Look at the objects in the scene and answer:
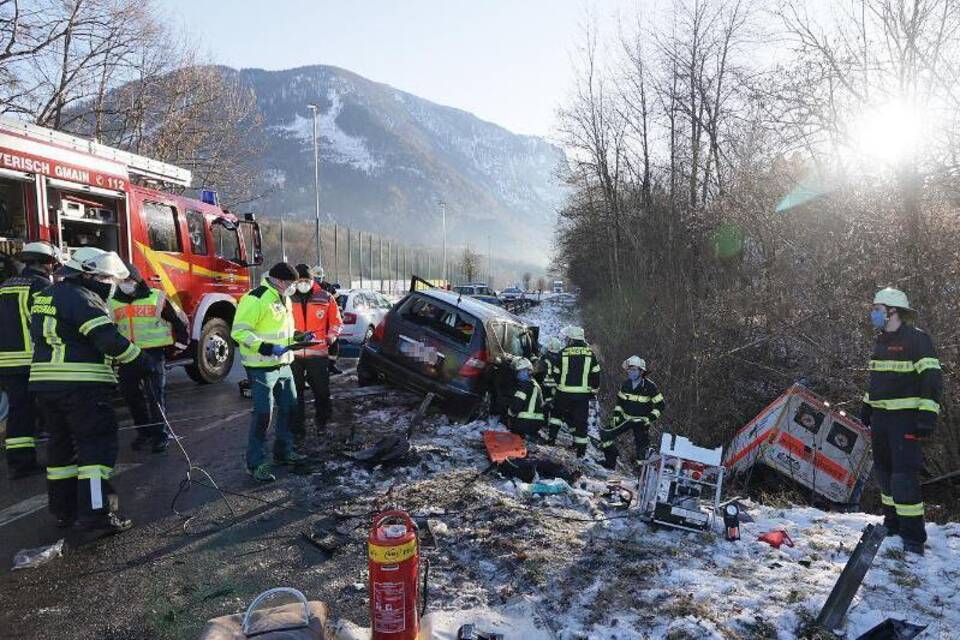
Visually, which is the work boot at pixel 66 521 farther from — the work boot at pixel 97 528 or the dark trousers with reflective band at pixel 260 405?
the dark trousers with reflective band at pixel 260 405

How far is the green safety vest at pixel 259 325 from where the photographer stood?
16.8 feet

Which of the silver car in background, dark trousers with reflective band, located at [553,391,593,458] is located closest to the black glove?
dark trousers with reflective band, located at [553,391,593,458]

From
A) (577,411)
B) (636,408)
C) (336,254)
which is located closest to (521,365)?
(577,411)

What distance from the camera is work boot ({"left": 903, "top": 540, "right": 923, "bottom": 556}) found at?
442 centimetres

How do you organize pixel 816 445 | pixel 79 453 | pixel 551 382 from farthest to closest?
1. pixel 551 382
2. pixel 816 445
3. pixel 79 453

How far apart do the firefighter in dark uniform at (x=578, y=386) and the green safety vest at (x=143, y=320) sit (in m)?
4.65

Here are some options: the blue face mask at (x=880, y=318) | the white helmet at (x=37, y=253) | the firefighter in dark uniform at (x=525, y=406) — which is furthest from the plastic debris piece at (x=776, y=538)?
the white helmet at (x=37, y=253)

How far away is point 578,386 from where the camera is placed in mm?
7492

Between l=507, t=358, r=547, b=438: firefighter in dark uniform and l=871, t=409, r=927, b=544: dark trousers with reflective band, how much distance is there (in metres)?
3.54

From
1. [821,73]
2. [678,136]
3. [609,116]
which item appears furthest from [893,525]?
[609,116]

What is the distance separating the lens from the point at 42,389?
3971 mm

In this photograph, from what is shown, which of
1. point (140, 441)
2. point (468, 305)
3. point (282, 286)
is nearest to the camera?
point (282, 286)

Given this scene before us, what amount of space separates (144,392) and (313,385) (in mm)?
1712

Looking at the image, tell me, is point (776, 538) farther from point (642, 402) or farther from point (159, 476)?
point (159, 476)
